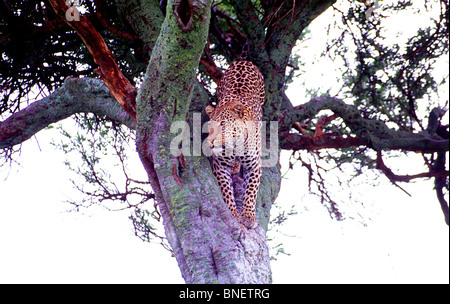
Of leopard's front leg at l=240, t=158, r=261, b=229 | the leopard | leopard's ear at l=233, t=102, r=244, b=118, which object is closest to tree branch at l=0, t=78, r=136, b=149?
the leopard

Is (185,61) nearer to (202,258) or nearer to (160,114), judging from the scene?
(160,114)

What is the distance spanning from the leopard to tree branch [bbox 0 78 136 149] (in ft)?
3.78

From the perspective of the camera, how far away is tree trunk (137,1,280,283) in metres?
3.92

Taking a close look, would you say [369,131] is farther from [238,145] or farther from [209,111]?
[209,111]

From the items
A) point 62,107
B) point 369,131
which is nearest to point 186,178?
point 62,107

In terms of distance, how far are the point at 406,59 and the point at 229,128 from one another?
3915 mm

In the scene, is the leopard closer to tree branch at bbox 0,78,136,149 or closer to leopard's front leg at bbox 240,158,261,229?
leopard's front leg at bbox 240,158,261,229

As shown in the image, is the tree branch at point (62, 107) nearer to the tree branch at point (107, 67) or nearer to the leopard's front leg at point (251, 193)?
the tree branch at point (107, 67)

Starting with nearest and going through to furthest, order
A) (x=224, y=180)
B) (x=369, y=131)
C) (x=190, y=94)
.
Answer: (x=190, y=94)
(x=224, y=180)
(x=369, y=131)

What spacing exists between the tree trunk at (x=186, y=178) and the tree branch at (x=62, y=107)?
125 centimetres

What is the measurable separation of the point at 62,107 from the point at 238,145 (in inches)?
82.0

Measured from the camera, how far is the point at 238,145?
5.39 m

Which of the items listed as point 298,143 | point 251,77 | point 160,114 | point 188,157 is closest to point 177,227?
point 188,157
